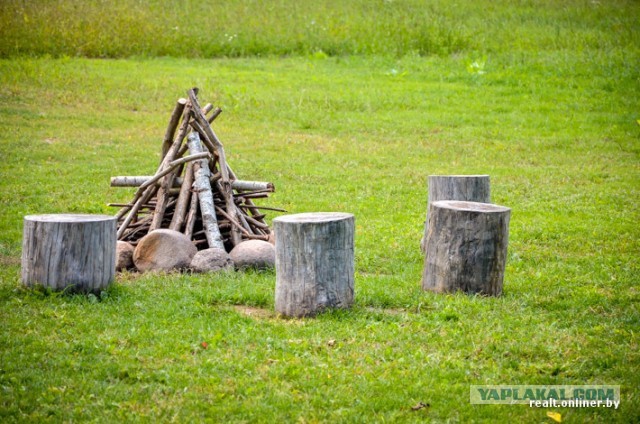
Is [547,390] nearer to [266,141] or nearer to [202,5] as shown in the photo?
[266,141]

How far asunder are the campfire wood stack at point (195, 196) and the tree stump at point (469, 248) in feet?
7.52

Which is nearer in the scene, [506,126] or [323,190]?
[323,190]

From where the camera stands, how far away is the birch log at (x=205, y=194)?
873cm

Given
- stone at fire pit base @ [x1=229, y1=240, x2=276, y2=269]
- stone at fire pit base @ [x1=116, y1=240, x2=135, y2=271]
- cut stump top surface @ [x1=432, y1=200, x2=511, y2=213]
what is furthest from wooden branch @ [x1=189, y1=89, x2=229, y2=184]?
cut stump top surface @ [x1=432, y1=200, x2=511, y2=213]

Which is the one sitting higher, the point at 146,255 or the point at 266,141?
the point at 266,141

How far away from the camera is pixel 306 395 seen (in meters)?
5.26

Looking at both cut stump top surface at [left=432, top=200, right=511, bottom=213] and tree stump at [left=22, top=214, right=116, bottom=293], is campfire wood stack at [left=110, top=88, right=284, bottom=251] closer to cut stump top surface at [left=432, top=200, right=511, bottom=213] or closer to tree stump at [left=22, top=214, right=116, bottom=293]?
tree stump at [left=22, top=214, right=116, bottom=293]

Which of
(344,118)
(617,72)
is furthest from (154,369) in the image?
(617,72)

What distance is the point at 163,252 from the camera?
8.39 m

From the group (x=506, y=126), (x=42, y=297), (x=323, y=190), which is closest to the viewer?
(x=42, y=297)

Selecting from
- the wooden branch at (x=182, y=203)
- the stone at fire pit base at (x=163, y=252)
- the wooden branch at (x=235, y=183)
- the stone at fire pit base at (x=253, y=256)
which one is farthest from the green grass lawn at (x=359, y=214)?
the wooden branch at (x=235, y=183)

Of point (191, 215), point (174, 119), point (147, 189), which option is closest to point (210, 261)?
point (191, 215)

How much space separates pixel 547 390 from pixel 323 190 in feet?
26.5

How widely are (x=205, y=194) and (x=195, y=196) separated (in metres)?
0.16
